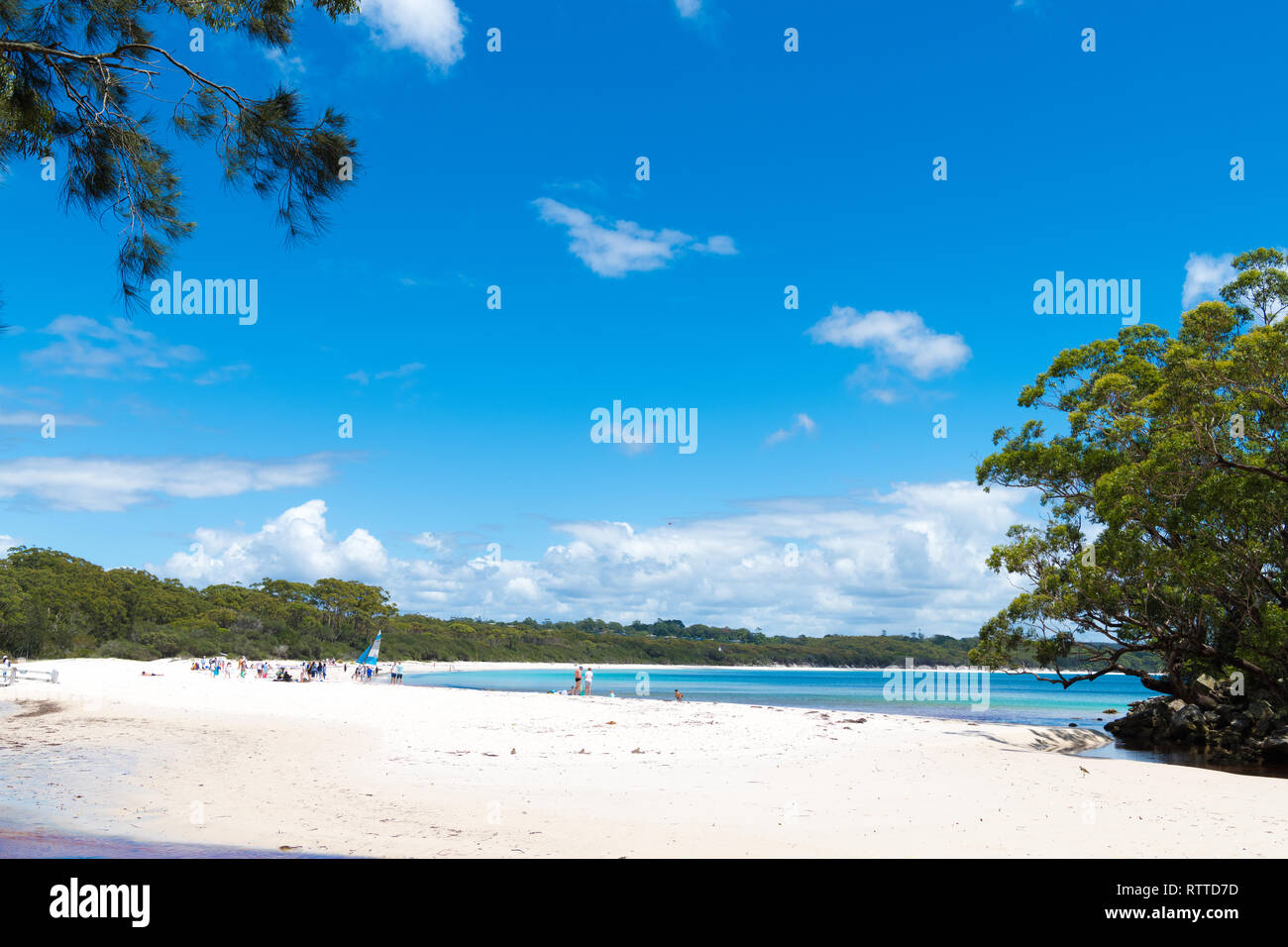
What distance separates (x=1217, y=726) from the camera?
883 inches

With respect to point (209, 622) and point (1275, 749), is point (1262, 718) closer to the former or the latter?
point (1275, 749)

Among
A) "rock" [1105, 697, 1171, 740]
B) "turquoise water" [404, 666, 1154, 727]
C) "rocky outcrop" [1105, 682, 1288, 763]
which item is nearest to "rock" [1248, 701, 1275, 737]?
"rocky outcrop" [1105, 682, 1288, 763]

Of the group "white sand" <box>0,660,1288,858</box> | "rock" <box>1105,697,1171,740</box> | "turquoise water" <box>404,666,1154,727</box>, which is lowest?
"turquoise water" <box>404,666,1154,727</box>

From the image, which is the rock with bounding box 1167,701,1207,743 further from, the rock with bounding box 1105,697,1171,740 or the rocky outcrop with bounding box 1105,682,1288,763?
the rock with bounding box 1105,697,1171,740

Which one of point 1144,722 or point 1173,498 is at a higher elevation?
point 1173,498

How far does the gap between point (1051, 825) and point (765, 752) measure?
26.1ft

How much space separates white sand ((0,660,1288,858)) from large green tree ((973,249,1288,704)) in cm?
472

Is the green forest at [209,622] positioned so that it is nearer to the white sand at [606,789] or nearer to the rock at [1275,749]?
the rock at [1275,749]

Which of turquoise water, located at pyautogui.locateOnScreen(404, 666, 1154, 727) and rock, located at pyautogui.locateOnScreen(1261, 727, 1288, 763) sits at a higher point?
rock, located at pyautogui.locateOnScreen(1261, 727, 1288, 763)

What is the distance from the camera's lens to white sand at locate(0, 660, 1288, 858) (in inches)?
302

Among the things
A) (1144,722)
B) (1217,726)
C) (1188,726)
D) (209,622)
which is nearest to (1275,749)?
(1217,726)

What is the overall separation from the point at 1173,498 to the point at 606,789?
54.1ft
